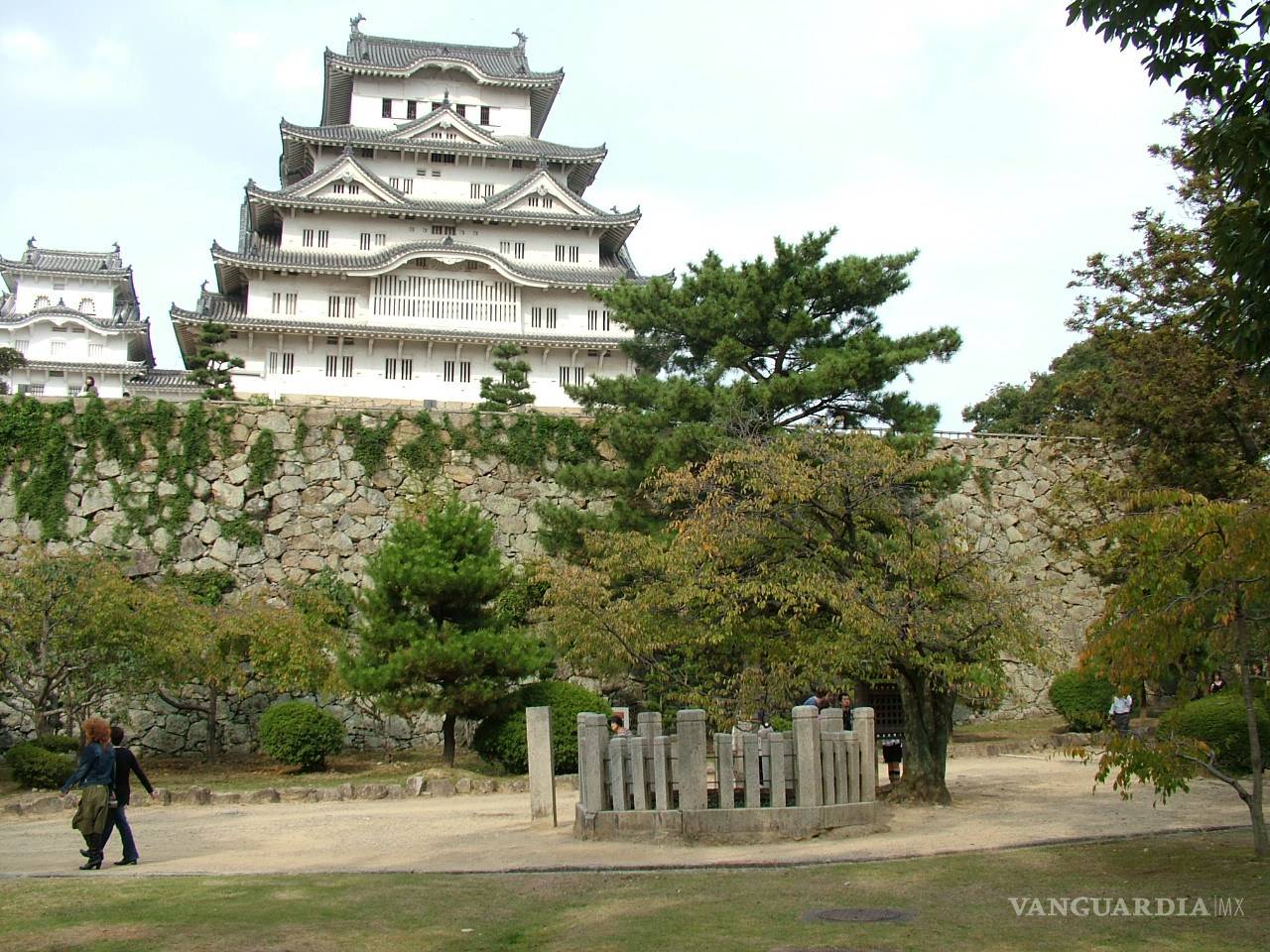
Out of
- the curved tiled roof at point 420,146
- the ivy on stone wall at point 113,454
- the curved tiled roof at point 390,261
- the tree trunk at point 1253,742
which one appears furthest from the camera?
the curved tiled roof at point 420,146

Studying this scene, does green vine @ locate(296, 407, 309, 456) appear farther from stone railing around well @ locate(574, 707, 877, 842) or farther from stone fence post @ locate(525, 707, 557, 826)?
stone railing around well @ locate(574, 707, 877, 842)

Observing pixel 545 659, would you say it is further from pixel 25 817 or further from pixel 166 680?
pixel 25 817

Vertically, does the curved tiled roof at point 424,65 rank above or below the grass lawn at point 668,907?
above

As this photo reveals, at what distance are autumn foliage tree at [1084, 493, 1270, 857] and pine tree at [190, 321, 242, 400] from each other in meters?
25.1

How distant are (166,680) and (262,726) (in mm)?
1793

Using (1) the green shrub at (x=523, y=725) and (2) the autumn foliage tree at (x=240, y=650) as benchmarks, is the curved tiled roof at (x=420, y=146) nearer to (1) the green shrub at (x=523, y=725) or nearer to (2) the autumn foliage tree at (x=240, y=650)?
(2) the autumn foliage tree at (x=240, y=650)

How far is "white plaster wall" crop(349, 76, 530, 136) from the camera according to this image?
147ft

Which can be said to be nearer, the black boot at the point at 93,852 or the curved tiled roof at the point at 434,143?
the black boot at the point at 93,852

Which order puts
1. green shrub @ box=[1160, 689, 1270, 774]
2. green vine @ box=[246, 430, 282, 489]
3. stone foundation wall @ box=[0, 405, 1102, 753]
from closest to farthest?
1. green shrub @ box=[1160, 689, 1270, 774]
2. stone foundation wall @ box=[0, 405, 1102, 753]
3. green vine @ box=[246, 430, 282, 489]

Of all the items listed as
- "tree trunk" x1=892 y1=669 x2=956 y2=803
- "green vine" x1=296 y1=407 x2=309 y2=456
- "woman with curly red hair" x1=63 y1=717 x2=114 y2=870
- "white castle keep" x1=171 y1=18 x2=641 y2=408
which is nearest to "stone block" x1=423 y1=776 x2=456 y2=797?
"tree trunk" x1=892 y1=669 x2=956 y2=803

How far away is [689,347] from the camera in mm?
24953

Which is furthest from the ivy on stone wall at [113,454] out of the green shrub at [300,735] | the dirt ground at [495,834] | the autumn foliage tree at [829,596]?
the autumn foliage tree at [829,596]

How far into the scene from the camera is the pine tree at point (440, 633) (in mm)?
19781

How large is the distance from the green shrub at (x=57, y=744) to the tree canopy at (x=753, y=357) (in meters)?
9.30
